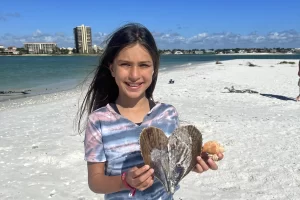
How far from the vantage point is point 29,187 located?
4695 millimetres

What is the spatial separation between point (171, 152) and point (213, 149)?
0.23 meters

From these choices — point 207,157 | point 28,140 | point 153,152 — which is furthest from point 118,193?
point 28,140

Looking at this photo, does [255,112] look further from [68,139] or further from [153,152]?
[153,152]

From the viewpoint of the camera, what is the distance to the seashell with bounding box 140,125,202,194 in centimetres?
164

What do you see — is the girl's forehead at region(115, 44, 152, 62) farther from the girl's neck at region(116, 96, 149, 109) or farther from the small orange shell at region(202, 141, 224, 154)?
the small orange shell at region(202, 141, 224, 154)

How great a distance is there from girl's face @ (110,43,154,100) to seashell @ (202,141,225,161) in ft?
1.73

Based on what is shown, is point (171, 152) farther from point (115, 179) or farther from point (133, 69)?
point (133, 69)

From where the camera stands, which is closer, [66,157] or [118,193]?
[118,193]

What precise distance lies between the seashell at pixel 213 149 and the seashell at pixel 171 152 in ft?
0.17

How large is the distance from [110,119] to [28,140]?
5.78 metres

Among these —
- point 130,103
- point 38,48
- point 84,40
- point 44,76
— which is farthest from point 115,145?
point 38,48

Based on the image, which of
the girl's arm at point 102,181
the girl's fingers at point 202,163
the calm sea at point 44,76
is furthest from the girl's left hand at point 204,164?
the calm sea at point 44,76

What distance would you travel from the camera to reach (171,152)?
1.70 metres

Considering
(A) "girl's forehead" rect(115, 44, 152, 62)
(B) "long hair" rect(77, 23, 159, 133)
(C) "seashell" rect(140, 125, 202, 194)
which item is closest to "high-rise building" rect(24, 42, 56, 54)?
(B) "long hair" rect(77, 23, 159, 133)
